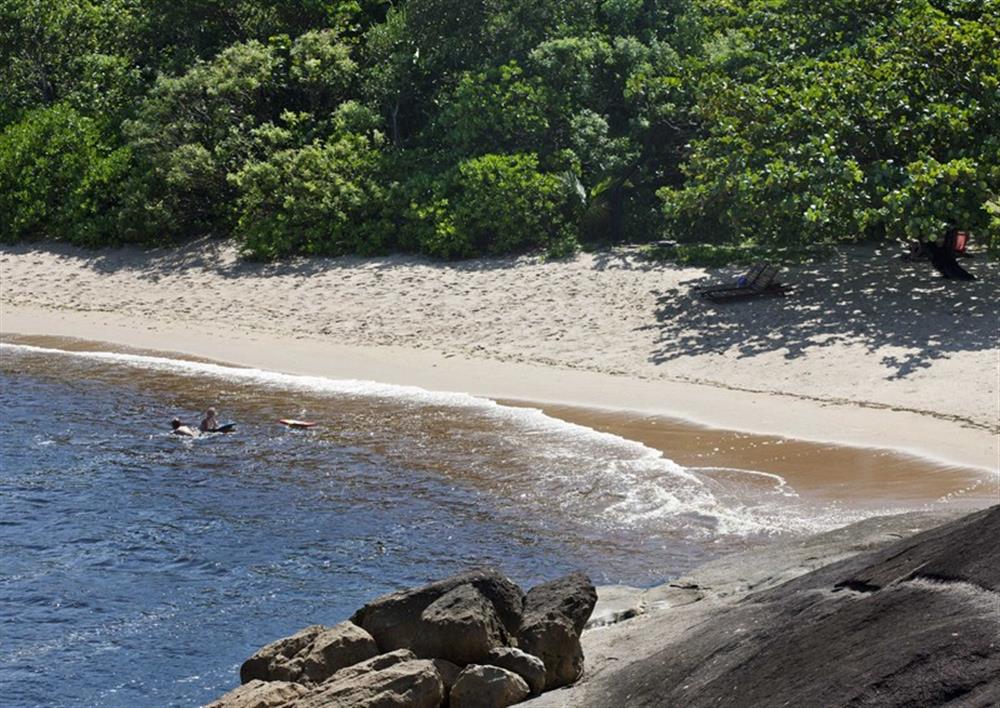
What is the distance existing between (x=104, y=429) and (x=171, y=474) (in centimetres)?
297

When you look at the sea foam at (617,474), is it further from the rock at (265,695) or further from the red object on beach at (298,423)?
the rock at (265,695)

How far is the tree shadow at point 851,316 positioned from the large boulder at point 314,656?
37.7ft

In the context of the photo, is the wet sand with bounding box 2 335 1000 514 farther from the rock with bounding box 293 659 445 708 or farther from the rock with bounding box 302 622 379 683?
Result: the rock with bounding box 293 659 445 708


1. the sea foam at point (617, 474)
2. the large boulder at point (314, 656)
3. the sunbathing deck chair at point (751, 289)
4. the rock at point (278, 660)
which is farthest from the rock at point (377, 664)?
the sunbathing deck chair at point (751, 289)

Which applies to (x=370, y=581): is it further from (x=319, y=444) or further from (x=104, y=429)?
(x=104, y=429)

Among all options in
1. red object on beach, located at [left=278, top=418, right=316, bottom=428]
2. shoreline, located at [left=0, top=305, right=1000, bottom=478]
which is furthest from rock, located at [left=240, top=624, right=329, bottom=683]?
red object on beach, located at [left=278, top=418, right=316, bottom=428]

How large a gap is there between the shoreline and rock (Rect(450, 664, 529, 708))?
820 centimetres

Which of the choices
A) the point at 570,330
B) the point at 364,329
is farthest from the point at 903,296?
the point at 364,329

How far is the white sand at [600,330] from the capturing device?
20.4 meters

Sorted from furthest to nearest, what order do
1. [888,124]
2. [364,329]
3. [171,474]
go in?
[364,329]
[888,124]
[171,474]

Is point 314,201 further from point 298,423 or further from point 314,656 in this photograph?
point 314,656

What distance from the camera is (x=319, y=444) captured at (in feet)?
68.7

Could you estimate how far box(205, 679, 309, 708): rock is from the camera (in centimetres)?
1076

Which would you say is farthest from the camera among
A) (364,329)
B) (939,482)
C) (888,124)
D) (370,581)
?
→ (364,329)
